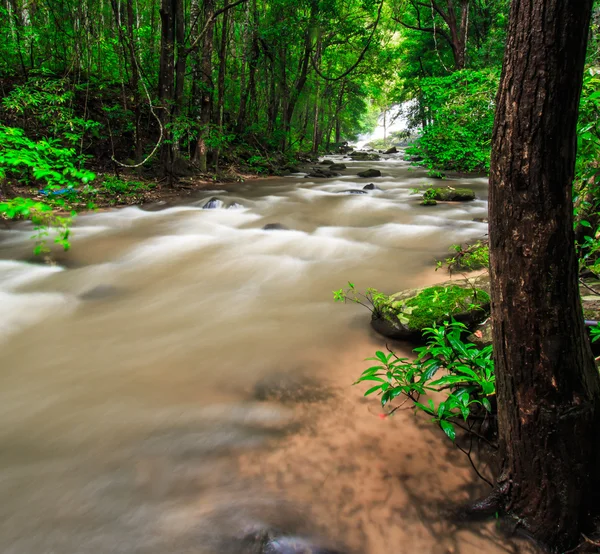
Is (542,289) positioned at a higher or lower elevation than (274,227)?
higher

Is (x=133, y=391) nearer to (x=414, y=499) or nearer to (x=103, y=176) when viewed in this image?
(x=414, y=499)

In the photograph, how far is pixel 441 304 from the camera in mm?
3232

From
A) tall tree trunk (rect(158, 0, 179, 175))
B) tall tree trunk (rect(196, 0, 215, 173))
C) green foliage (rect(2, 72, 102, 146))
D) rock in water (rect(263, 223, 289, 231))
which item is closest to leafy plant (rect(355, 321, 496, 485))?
rock in water (rect(263, 223, 289, 231))

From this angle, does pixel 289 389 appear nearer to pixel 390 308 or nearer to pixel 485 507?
pixel 390 308

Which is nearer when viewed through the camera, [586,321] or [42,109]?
[586,321]

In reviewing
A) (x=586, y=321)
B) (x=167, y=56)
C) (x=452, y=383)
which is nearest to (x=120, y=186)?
(x=167, y=56)

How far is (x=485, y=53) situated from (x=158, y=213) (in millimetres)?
13392

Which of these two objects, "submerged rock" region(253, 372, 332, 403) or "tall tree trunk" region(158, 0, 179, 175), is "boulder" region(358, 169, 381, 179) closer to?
"tall tree trunk" region(158, 0, 179, 175)

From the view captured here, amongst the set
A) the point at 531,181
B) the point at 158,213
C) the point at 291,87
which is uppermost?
the point at 291,87

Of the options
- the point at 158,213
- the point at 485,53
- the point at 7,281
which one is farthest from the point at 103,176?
the point at 485,53

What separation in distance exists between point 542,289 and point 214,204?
8.25 metres

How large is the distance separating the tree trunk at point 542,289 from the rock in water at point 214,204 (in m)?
7.94

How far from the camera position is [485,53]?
14.0m

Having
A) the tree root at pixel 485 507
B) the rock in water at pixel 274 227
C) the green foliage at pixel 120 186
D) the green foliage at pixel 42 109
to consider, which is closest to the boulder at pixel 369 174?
the rock in water at pixel 274 227
